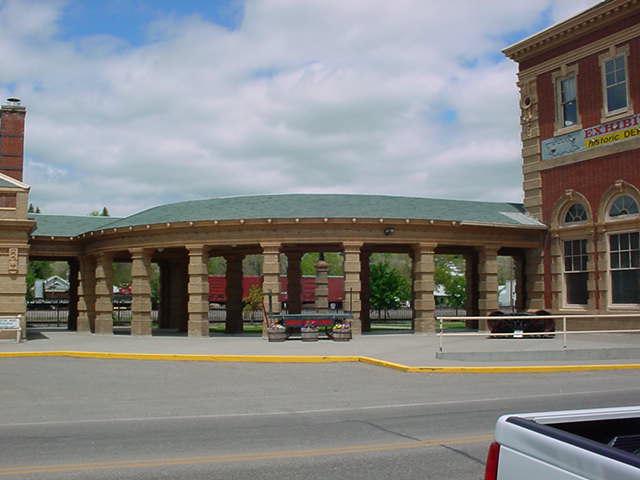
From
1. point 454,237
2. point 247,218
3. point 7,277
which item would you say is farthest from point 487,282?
point 7,277

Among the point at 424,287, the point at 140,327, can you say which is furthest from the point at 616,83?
the point at 140,327

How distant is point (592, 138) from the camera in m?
26.9

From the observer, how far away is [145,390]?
14211 millimetres

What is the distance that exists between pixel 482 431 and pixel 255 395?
525 centimetres

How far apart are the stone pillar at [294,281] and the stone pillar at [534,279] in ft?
33.6

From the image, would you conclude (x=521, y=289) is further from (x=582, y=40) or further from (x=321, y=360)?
(x=321, y=360)

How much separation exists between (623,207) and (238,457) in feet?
72.5

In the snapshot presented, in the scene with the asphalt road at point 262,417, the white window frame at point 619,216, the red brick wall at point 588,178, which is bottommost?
the asphalt road at point 262,417

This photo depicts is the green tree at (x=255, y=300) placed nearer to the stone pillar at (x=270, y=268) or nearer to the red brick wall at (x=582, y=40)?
the stone pillar at (x=270, y=268)

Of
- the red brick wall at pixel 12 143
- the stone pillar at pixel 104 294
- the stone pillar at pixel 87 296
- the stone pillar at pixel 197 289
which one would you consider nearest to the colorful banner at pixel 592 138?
the stone pillar at pixel 197 289

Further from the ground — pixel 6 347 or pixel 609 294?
pixel 609 294

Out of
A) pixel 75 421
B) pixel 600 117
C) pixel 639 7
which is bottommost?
pixel 75 421

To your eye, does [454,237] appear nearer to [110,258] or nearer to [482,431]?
[110,258]

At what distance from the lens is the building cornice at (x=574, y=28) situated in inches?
1009
